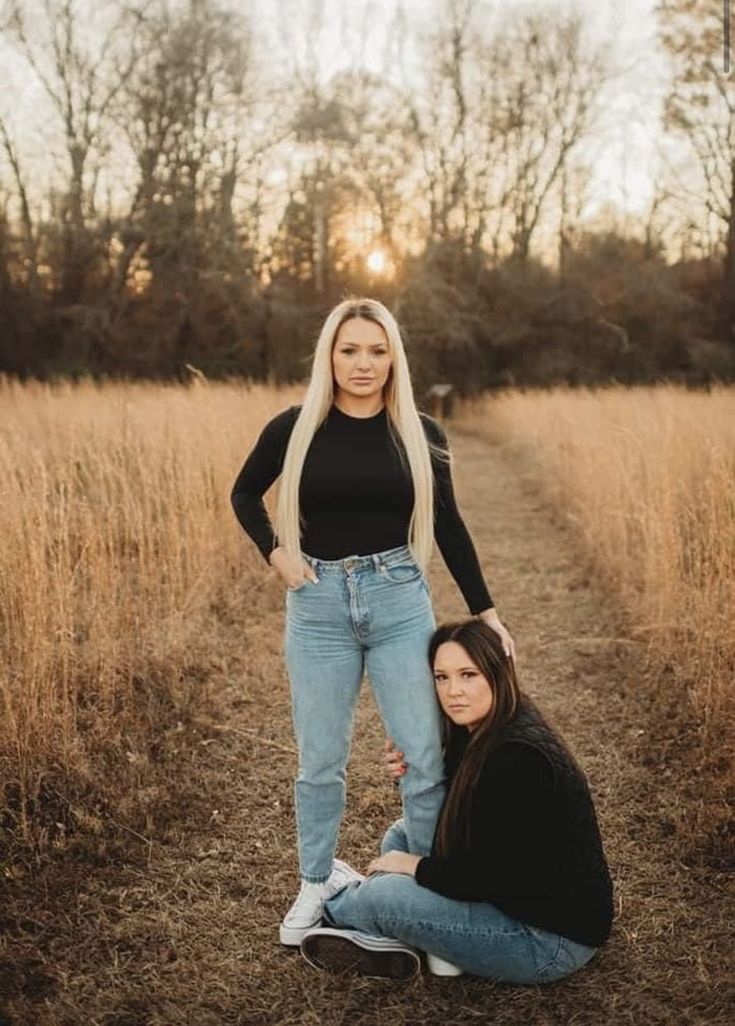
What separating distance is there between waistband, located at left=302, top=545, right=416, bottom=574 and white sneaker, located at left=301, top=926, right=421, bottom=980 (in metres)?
0.97

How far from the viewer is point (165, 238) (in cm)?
2014

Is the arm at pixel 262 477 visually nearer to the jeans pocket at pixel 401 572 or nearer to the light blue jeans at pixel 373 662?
the light blue jeans at pixel 373 662

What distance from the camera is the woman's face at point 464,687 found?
219 cm

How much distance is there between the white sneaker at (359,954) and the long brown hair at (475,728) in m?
0.31

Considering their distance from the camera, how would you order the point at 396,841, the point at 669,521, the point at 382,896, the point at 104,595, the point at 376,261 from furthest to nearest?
the point at 376,261, the point at 669,521, the point at 104,595, the point at 396,841, the point at 382,896

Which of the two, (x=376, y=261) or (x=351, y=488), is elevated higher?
(x=376, y=261)

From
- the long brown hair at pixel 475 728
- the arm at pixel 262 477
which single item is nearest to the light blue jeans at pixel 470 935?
the long brown hair at pixel 475 728

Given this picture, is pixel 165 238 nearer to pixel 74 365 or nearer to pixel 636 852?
pixel 74 365

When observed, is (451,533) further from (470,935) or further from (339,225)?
(339,225)

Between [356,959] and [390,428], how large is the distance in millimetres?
1423

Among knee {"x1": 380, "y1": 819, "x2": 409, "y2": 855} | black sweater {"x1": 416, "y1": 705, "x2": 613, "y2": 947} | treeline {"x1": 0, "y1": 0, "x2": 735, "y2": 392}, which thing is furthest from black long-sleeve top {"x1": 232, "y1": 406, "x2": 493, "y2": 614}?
treeline {"x1": 0, "y1": 0, "x2": 735, "y2": 392}

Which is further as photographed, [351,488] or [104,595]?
[104,595]

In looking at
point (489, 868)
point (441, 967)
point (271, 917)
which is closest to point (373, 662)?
point (489, 868)

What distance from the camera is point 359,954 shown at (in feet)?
7.25
